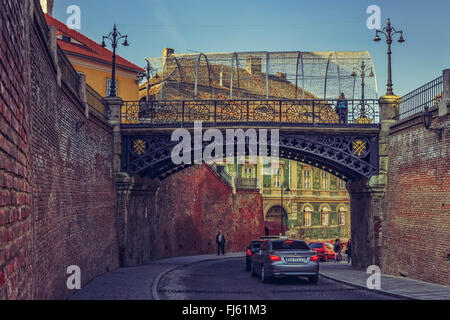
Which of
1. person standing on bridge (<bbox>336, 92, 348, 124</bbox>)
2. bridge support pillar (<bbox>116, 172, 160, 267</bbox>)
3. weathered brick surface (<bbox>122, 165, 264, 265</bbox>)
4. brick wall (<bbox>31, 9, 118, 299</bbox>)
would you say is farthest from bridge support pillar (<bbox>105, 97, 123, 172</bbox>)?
person standing on bridge (<bbox>336, 92, 348, 124</bbox>)

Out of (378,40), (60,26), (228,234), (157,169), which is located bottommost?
(228,234)

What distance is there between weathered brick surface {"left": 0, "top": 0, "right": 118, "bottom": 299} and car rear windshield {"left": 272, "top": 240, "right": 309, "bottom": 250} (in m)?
6.44

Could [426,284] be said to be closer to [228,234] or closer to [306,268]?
[306,268]

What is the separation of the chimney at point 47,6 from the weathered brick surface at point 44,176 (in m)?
23.4

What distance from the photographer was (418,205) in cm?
1958

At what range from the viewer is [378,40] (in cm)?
2405

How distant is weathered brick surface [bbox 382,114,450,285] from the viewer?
17594 mm

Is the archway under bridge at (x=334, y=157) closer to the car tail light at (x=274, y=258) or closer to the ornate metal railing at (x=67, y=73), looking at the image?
the car tail light at (x=274, y=258)

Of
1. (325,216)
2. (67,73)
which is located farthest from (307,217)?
(67,73)

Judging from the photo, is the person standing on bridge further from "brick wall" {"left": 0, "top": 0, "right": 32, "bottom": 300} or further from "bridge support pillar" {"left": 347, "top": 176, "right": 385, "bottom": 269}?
"brick wall" {"left": 0, "top": 0, "right": 32, "bottom": 300}

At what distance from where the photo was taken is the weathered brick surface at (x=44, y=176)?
18.1 ft
